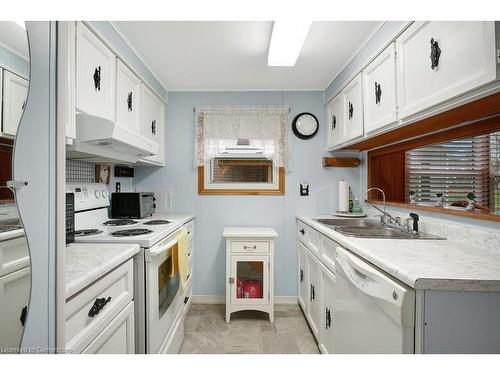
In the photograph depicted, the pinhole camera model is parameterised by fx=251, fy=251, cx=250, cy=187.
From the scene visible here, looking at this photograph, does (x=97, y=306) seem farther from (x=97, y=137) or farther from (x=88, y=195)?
(x=88, y=195)

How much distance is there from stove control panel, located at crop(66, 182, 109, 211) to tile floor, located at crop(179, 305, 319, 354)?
132cm

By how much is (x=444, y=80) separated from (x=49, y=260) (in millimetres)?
1619

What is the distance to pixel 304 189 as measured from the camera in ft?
9.07

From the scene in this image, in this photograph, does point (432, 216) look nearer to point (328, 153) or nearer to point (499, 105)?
point (499, 105)

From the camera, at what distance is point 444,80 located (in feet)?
3.66

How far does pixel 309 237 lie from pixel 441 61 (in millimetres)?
1549

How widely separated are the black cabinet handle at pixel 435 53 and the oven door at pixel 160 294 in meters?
1.67

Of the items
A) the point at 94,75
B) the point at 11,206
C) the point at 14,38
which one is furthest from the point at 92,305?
the point at 94,75

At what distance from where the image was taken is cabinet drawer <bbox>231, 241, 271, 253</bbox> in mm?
2311

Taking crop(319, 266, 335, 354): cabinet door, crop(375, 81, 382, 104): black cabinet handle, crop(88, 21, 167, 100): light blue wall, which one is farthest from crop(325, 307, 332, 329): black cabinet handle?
crop(88, 21, 167, 100): light blue wall

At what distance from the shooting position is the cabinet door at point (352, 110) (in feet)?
6.36
